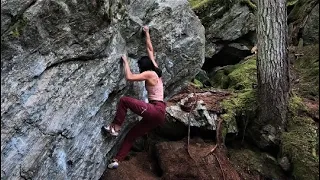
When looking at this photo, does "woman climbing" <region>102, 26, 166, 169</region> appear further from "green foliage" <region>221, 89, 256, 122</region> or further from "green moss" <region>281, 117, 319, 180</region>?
"green moss" <region>281, 117, 319, 180</region>

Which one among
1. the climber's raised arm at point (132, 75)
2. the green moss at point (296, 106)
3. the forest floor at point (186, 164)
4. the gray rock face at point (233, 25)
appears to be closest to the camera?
the climber's raised arm at point (132, 75)

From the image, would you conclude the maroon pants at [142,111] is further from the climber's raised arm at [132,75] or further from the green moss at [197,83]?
the green moss at [197,83]

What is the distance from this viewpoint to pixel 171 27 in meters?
9.27

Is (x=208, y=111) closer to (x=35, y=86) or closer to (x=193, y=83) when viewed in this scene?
(x=193, y=83)

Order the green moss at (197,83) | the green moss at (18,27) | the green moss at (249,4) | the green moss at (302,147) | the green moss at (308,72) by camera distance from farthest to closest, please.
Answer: the green moss at (249,4) < the green moss at (197,83) < the green moss at (308,72) < the green moss at (302,147) < the green moss at (18,27)

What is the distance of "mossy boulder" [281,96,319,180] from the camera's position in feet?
30.3

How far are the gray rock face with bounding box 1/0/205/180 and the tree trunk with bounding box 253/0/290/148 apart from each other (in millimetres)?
2671

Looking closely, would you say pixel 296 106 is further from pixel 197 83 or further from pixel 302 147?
pixel 197 83

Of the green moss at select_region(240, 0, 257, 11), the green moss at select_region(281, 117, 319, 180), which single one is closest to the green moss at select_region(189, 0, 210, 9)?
the green moss at select_region(240, 0, 257, 11)

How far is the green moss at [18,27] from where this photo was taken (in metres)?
6.04

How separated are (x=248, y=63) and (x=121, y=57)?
7367mm

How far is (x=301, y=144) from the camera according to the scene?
31.1 feet

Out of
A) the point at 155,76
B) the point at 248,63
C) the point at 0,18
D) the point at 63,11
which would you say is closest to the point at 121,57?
the point at 155,76

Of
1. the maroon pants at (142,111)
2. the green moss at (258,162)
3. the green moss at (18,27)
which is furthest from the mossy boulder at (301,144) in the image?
the green moss at (18,27)
